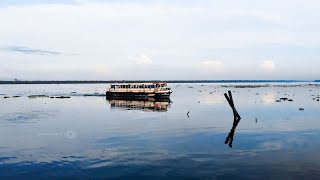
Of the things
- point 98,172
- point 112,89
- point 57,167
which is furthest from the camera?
point 112,89

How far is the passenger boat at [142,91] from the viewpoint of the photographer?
286ft

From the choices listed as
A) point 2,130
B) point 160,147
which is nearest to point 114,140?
point 160,147

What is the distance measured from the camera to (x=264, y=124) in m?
40.8

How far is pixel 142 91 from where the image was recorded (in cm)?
8962

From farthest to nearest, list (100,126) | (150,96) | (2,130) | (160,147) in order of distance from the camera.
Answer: (150,96) < (100,126) < (2,130) < (160,147)

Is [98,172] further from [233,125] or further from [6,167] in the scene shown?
[233,125]

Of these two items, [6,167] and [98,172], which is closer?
[98,172]

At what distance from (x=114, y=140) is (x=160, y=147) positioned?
17.3ft

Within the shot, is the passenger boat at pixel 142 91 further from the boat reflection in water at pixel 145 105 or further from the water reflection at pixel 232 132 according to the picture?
the water reflection at pixel 232 132

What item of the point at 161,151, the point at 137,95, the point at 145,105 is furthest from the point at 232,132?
the point at 137,95

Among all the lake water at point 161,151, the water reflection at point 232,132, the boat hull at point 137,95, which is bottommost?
the lake water at point 161,151

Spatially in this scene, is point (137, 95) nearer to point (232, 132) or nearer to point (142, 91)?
point (142, 91)

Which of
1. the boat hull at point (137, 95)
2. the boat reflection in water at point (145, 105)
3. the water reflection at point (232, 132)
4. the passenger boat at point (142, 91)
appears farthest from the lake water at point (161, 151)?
the passenger boat at point (142, 91)

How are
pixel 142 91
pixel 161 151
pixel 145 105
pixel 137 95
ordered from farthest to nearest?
pixel 137 95 < pixel 142 91 < pixel 145 105 < pixel 161 151
